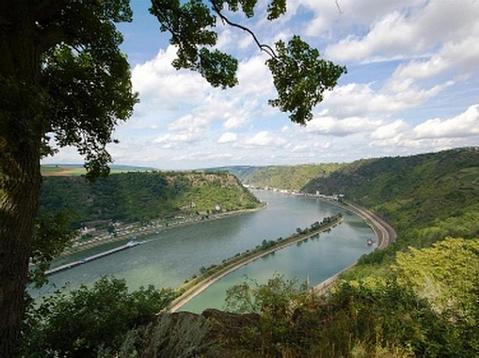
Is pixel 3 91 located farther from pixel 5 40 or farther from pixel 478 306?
pixel 478 306

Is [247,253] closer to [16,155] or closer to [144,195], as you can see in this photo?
[16,155]

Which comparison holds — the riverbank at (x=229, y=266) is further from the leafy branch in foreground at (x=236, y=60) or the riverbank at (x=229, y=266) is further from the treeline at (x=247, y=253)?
the leafy branch in foreground at (x=236, y=60)

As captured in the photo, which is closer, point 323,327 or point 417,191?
point 323,327

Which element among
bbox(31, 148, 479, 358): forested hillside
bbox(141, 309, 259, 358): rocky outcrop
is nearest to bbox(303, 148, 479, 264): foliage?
bbox(31, 148, 479, 358): forested hillside

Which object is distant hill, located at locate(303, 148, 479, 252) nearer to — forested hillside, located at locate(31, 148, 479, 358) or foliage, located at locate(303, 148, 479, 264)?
foliage, located at locate(303, 148, 479, 264)

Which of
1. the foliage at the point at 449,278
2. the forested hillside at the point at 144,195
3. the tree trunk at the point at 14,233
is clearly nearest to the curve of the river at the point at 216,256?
the forested hillside at the point at 144,195

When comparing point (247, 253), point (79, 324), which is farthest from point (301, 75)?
point (247, 253)
